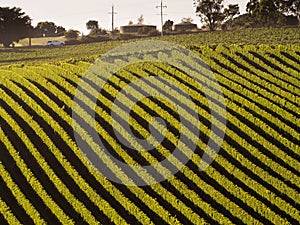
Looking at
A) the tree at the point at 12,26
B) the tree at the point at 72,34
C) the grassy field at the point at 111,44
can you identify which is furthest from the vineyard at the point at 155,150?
the tree at the point at 72,34

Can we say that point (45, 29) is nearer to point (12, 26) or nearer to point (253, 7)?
point (12, 26)

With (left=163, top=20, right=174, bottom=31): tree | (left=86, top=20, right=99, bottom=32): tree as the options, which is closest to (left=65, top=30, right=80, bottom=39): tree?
(left=163, top=20, right=174, bottom=31): tree

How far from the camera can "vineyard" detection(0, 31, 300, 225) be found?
848 inches

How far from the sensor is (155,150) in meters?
25.8

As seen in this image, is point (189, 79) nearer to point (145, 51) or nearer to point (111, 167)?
point (145, 51)

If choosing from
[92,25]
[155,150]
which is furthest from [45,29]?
[155,150]

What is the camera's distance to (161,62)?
37188mm

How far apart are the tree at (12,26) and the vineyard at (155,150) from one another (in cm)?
3743

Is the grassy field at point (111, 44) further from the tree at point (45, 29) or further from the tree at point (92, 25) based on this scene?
the tree at point (45, 29)

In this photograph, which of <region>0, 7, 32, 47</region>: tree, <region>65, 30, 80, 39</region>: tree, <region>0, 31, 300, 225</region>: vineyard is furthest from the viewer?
<region>65, 30, 80, 39</region>: tree

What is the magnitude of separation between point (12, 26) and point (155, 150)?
5226 centimetres

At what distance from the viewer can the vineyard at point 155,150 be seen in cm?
2153

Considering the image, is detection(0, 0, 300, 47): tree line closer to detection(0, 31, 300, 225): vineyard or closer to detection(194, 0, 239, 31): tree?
detection(194, 0, 239, 31): tree

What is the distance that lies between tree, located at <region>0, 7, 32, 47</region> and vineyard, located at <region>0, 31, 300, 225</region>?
37.4 metres
